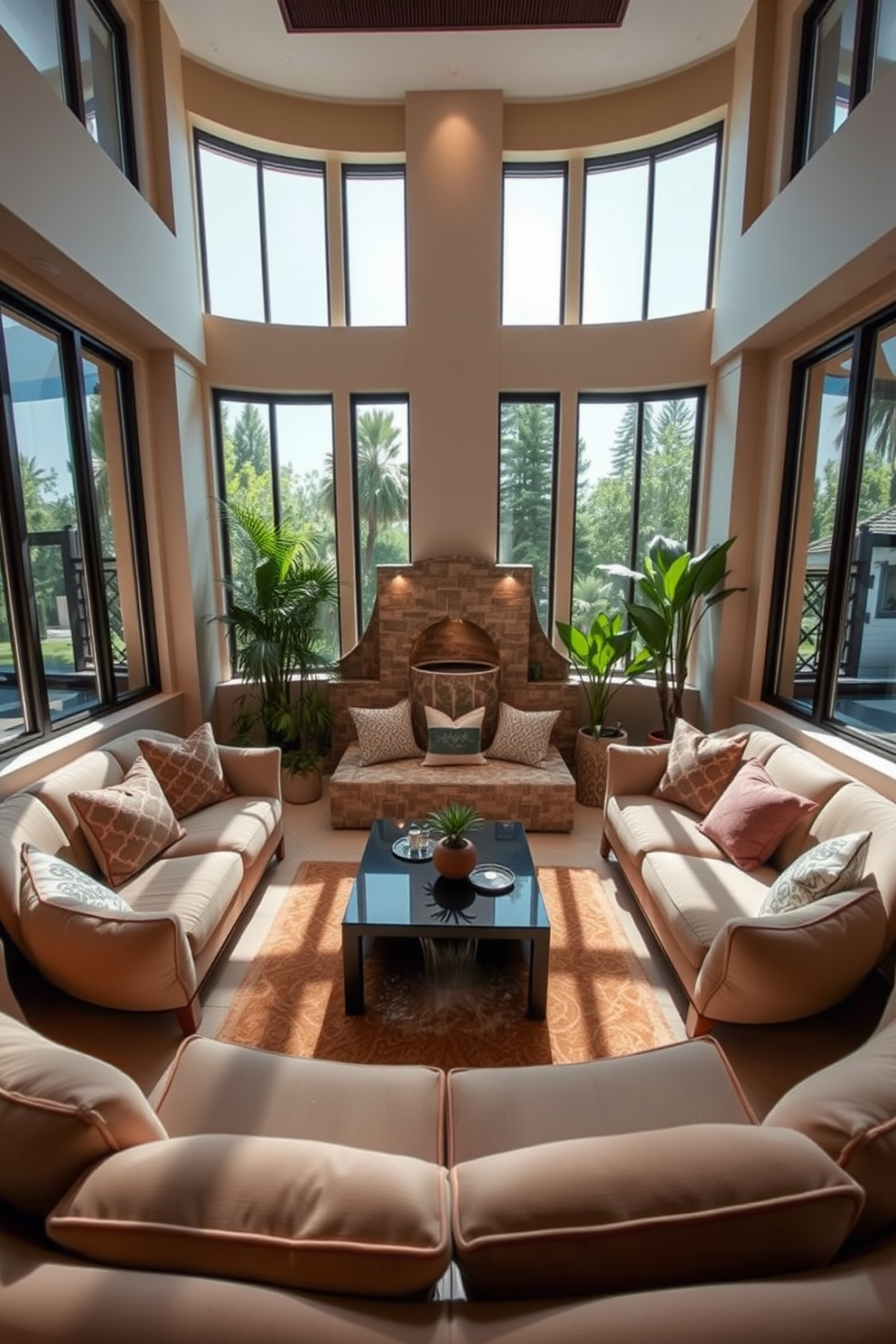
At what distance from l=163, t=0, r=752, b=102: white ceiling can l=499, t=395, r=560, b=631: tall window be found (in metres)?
2.25

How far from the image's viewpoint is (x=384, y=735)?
4.80 metres

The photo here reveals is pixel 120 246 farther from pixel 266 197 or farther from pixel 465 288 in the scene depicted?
pixel 465 288

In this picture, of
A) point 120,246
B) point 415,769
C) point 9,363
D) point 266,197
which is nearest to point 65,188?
point 120,246

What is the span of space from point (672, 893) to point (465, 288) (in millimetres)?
4769

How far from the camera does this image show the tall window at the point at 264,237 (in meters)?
5.12

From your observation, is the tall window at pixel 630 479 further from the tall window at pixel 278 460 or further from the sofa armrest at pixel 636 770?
the tall window at pixel 278 460

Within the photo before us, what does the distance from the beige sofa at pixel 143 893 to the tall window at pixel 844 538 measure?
3.41 metres

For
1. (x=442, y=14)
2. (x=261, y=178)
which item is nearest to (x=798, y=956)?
(x=442, y=14)

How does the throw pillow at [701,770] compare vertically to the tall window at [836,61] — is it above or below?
below

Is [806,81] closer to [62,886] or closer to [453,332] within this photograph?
[453,332]

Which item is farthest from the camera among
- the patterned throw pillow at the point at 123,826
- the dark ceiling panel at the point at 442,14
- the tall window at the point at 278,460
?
the tall window at the point at 278,460

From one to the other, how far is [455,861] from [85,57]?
5122 millimetres

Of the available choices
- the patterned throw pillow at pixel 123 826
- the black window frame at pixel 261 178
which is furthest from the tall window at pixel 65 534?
the black window frame at pixel 261 178

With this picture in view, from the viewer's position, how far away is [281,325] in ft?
17.0
